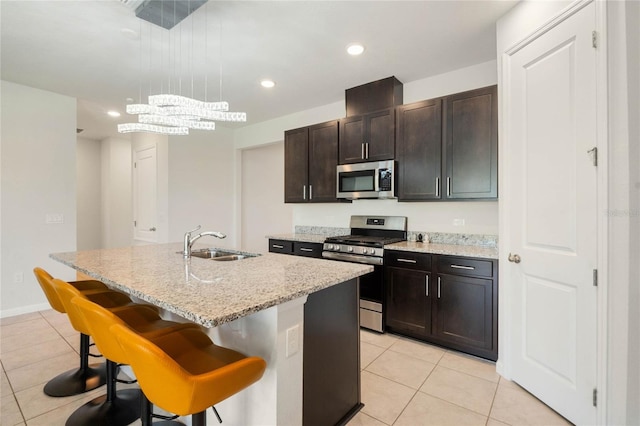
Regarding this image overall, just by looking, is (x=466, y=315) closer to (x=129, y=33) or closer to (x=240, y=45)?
(x=240, y=45)

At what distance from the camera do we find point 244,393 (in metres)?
1.44

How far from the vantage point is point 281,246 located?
409cm

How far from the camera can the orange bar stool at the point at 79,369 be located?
2.05m

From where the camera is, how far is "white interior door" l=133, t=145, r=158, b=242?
17.2 feet

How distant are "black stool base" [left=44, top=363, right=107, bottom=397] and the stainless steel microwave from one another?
9.21 ft

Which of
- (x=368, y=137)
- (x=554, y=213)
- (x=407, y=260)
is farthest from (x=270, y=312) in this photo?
(x=368, y=137)

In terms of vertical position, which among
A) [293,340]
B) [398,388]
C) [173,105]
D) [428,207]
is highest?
[173,105]

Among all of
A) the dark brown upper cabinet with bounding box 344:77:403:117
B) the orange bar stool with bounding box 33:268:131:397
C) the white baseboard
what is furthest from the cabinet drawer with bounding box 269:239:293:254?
the white baseboard

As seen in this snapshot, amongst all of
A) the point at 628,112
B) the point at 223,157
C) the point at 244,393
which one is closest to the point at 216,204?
the point at 223,157

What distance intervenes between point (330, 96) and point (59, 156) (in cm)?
366

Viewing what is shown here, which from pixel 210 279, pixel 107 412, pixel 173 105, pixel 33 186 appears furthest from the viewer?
pixel 33 186

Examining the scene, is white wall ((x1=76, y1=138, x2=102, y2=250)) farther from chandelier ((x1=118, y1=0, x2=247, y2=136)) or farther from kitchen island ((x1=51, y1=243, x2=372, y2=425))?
kitchen island ((x1=51, y1=243, x2=372, y2=425))

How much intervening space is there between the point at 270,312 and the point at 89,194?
24.0ft

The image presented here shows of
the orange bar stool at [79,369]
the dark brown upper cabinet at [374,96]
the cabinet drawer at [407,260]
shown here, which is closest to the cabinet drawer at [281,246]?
the cabinet drawer at [407,260]
